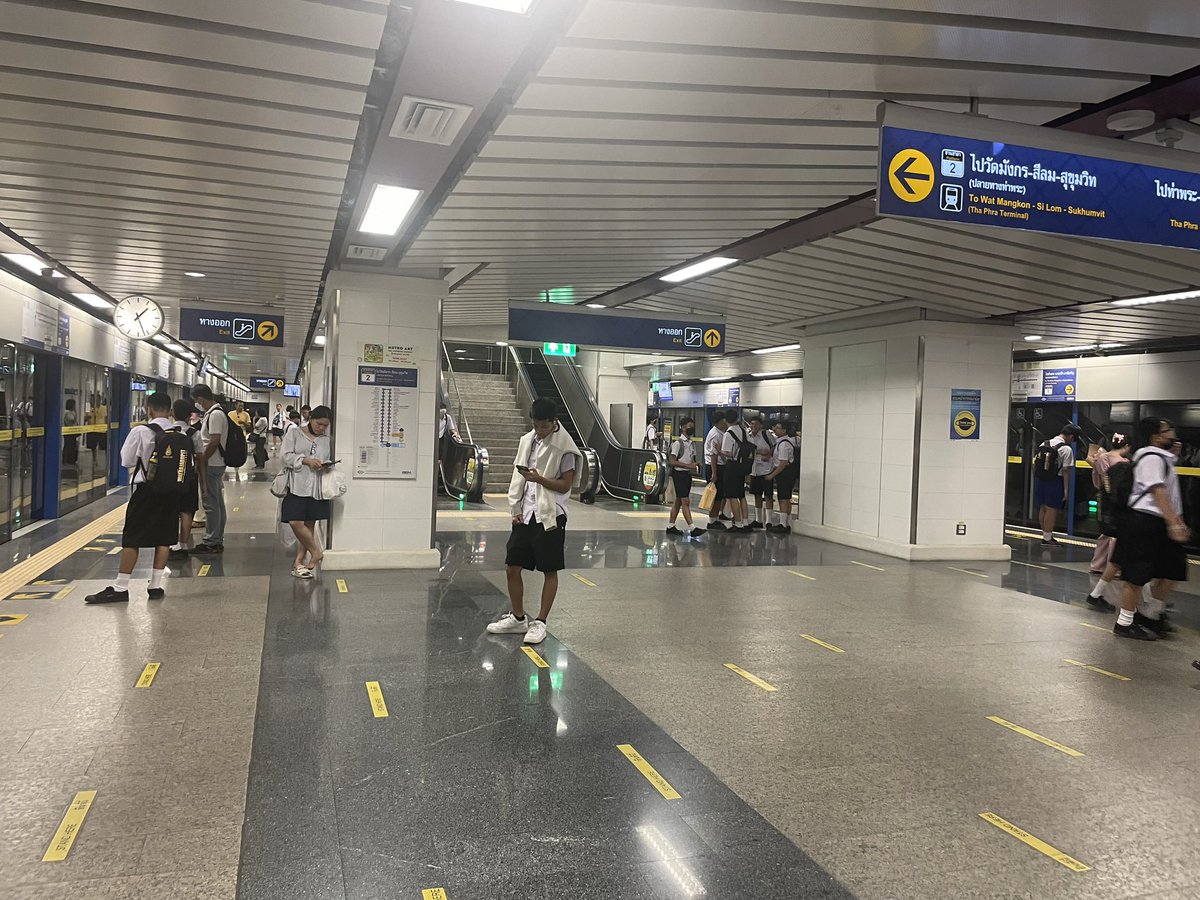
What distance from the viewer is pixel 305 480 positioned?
7.28 meters

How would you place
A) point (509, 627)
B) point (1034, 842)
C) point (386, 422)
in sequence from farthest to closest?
1. point (386, 422)
2. point (509, 627)
3. point (1034, 842)

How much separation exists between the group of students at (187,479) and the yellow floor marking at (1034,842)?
5535 mm

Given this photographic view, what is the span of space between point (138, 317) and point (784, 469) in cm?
866

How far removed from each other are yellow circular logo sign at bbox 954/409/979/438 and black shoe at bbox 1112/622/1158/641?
13.3 feet

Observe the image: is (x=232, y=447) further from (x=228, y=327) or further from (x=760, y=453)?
(x=760, y=453)

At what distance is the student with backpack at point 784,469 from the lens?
39.4ft

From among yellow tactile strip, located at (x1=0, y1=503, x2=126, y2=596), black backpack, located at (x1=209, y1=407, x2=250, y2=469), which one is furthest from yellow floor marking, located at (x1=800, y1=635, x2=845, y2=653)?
yellow tactile strip, located at (x1=0, y1=503, x2=126, y2=596)

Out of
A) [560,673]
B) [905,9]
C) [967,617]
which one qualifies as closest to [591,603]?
[560,673]

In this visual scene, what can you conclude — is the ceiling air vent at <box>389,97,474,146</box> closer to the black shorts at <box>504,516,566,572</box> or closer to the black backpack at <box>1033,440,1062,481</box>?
the black shorts at <box>504,516,566,572</box>

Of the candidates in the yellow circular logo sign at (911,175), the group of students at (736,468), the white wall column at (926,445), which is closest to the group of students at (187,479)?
the group of students at (736,468)

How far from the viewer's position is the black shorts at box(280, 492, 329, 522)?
23.6 ft

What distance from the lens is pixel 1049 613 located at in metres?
6.86

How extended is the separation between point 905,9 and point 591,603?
471cm

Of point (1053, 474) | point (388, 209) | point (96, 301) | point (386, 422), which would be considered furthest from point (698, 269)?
point (96, 301)
